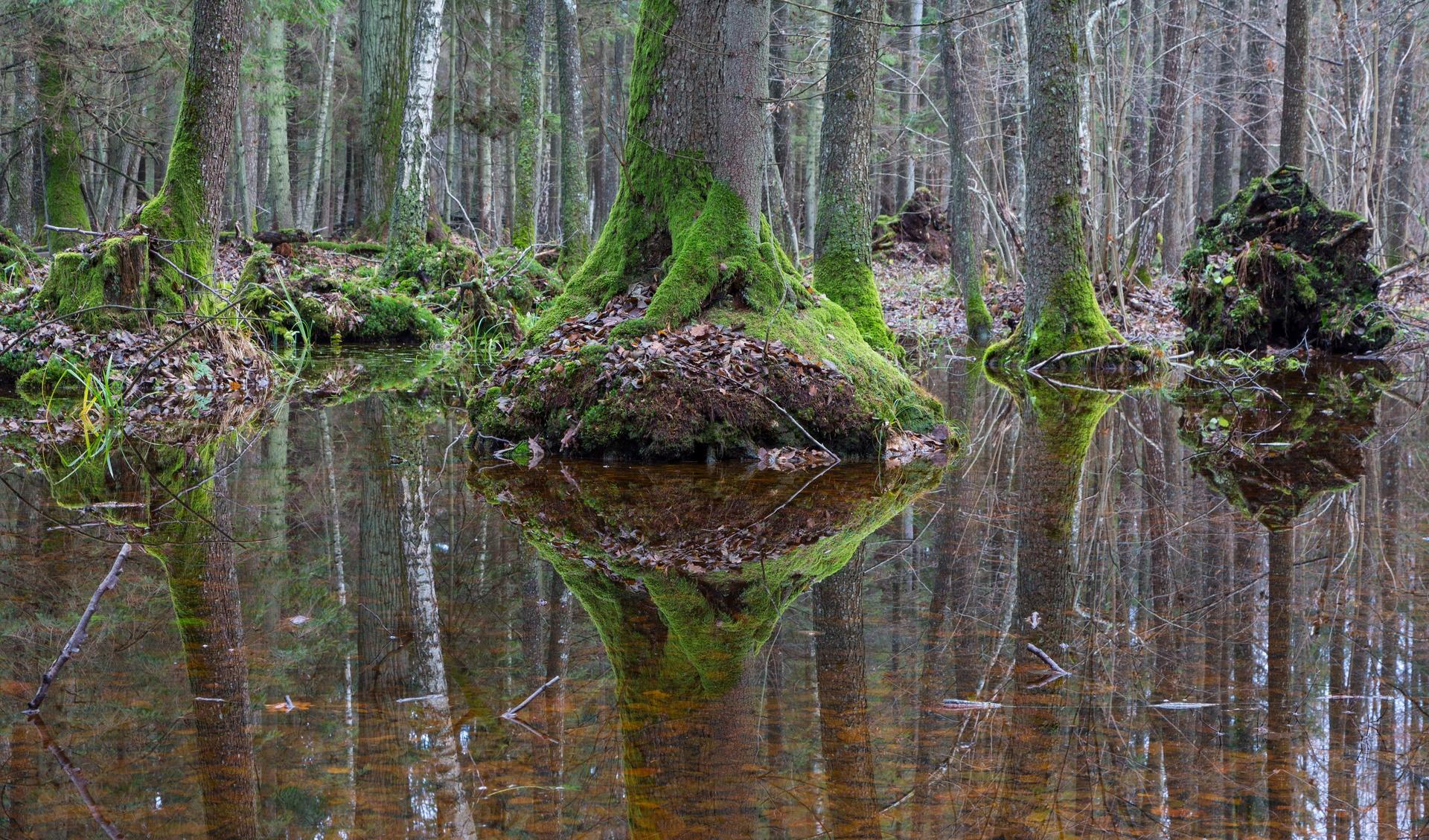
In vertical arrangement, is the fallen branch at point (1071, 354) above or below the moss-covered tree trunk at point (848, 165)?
below

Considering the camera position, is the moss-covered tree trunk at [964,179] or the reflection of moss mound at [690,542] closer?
the reflection of moss mound at [690,542]

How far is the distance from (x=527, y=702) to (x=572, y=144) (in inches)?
633

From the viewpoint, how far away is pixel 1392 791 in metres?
2.30

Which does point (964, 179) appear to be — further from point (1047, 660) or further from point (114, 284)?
point (1047, 660)

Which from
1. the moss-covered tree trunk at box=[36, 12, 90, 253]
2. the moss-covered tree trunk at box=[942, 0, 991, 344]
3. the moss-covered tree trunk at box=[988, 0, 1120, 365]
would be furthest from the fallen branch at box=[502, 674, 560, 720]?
the moss-covered tree trunk at box=[36, 12, 90, 253]

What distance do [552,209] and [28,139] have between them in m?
26.2

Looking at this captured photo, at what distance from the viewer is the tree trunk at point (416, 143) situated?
1423cm

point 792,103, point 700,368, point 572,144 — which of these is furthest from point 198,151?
point 572,144

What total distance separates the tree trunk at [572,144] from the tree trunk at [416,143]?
290 centimetres

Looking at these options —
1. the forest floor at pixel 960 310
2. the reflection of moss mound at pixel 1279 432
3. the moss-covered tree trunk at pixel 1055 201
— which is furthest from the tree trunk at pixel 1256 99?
the reflection of moss mound at pixel 1279 432

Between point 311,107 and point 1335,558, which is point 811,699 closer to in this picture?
point 1335,558

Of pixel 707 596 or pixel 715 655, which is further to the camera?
pixel 707 596

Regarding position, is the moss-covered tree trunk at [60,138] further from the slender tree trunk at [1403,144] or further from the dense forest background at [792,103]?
the slender tree trunk at [1403,144]

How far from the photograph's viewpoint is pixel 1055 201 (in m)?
10.9
